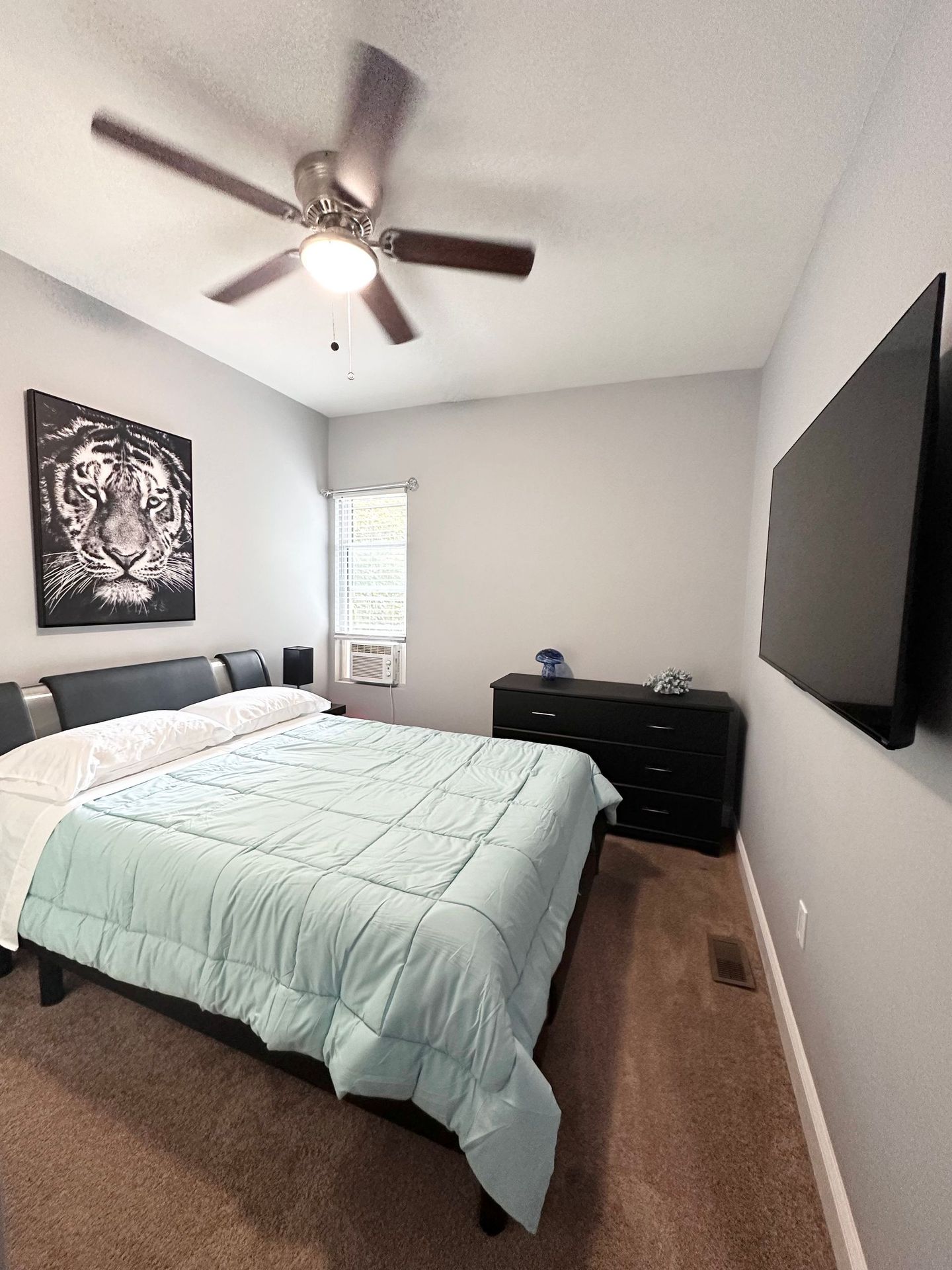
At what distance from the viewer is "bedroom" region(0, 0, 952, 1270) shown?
1.12 meters

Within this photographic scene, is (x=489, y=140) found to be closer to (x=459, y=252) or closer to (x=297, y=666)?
(x=459, y=252)

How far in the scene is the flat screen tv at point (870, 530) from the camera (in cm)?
86

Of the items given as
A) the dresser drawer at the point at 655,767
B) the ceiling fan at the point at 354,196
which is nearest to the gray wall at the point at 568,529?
the dresser drawer at the point at 655,767

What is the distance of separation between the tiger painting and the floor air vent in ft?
10.5

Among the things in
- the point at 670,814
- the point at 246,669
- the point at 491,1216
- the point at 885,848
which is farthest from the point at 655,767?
the point at 246,669

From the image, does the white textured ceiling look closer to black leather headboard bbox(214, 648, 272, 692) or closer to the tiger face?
the tiger face

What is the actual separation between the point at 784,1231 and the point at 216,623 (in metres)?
3.49

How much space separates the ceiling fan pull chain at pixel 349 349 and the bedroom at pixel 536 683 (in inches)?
1.2

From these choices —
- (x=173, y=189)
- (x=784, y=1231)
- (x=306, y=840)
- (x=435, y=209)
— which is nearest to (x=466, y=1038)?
(x=306, y=840)

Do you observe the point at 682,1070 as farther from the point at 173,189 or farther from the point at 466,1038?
the point at 173,189

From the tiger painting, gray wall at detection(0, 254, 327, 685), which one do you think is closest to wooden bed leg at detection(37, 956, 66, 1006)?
gray wall at detection(0, 254, 327, 685)

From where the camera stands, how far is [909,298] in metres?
1.09

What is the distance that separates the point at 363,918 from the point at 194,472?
2840 millimetres

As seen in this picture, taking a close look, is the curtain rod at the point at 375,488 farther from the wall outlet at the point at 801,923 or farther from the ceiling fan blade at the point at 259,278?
the wall outlet at the point at 801,923
